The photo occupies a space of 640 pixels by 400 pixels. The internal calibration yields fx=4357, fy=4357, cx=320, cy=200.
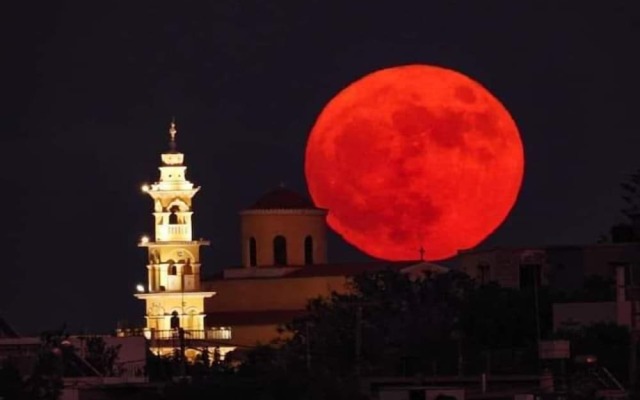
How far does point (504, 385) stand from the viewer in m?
115

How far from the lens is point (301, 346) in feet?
490

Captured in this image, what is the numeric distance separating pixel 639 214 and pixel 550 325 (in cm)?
1665

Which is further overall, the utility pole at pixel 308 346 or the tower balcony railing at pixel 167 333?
the tower balcony railing at pixel 167 333

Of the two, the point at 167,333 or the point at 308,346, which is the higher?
the point at 167,333

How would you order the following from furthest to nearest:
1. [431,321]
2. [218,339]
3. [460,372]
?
[218,339] < [431,321] < [460,372]

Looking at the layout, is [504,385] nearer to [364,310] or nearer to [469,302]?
[469,302]

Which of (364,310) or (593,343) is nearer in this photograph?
(593,343)

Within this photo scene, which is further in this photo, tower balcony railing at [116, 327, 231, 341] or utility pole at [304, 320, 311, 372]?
tower balcony railing at [116, 327, 231, 341]

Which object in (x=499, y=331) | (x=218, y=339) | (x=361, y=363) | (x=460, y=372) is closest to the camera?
(x=460, y=372)

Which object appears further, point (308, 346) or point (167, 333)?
point (167, 333)

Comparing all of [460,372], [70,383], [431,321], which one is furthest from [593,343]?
[431,321]

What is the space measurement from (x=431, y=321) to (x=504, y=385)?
130 feet

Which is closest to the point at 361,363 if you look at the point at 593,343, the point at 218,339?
the point at 593,343

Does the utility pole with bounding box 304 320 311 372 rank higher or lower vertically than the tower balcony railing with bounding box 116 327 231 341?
lower
